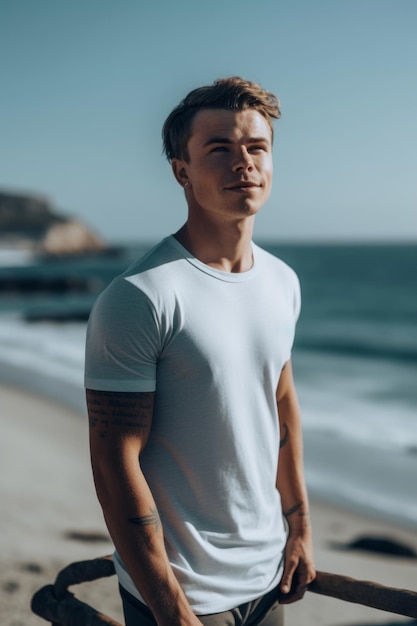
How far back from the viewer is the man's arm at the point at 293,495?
208 centimetres

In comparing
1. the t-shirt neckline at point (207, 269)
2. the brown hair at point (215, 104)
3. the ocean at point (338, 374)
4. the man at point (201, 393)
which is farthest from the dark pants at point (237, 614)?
the ocean at point (338, 374)

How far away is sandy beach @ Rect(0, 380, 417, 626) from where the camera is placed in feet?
15.1

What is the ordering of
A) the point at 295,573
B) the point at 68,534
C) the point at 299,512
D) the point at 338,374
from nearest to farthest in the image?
the point at 295,573 < the point at 299,512 < the point at 68,534 < the point at 338,374

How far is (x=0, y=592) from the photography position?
4.40m

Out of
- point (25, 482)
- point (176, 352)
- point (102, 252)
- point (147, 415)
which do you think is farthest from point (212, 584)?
point (102, 252)

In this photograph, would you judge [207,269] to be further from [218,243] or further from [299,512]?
[299,512]

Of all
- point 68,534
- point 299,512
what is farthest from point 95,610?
point 68,534

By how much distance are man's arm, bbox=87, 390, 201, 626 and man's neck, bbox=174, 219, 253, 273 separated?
0.43 m

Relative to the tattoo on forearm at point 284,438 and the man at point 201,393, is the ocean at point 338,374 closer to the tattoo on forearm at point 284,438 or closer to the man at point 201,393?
the tattoo on forearm at point 284,438

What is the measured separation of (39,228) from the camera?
121000 mm

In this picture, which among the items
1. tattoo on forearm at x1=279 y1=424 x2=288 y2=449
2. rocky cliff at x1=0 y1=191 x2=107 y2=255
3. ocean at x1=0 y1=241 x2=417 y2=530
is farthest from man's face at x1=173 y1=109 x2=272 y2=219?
rocky cliff at x1=0 y1=191 x2=107 y2=255

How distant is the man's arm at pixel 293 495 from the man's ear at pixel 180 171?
636 millimetres

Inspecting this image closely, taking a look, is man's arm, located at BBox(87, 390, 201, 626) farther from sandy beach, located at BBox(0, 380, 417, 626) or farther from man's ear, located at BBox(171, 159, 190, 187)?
sandy beach, located at BBox(0, 380, 417, 626)

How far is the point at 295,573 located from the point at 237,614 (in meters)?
0.29
